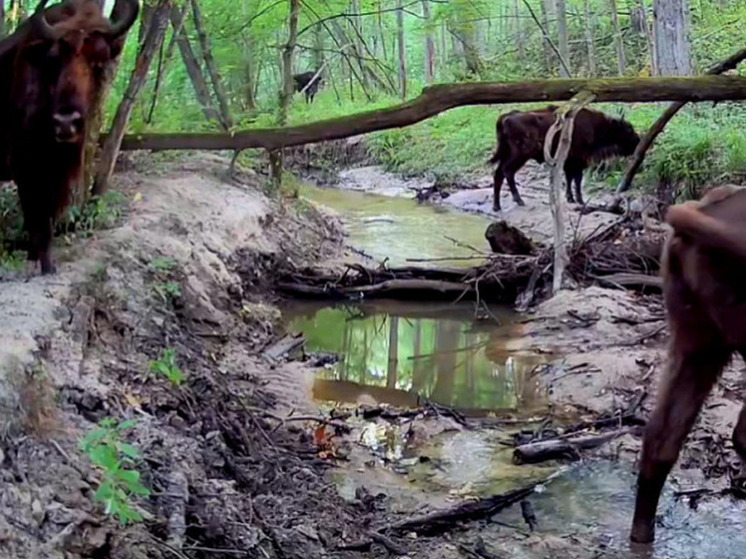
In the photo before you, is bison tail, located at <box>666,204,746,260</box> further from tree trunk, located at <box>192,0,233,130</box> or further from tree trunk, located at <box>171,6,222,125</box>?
tree trunk, located at <box>171,6,222,125</box>

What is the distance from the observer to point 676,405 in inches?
172

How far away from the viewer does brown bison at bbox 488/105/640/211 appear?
14812 mm

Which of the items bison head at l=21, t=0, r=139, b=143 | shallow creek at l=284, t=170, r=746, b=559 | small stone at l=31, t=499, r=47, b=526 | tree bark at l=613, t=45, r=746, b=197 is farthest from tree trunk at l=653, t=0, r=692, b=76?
small stone at l=31, t=499, r=47, b=526

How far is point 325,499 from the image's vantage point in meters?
5.02

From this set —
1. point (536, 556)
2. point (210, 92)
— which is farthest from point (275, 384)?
point (210, 92)

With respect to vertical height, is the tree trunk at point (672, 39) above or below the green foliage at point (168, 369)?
above

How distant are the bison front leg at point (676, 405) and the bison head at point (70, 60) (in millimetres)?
3744

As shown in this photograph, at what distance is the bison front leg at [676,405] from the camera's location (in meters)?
→ 4.20

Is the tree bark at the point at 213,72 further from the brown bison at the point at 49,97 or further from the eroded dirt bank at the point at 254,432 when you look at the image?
the brown bison at the point at 49,97

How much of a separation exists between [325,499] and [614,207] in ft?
28.1

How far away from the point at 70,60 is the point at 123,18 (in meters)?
0.67

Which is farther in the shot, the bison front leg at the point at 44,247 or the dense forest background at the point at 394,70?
the dense forest background at the point at 394,70

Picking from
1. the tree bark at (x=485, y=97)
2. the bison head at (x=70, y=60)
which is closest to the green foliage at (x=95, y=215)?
the tree bark at (x=485, y=97)

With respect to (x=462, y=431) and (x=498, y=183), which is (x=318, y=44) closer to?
(x=498, y=183)
